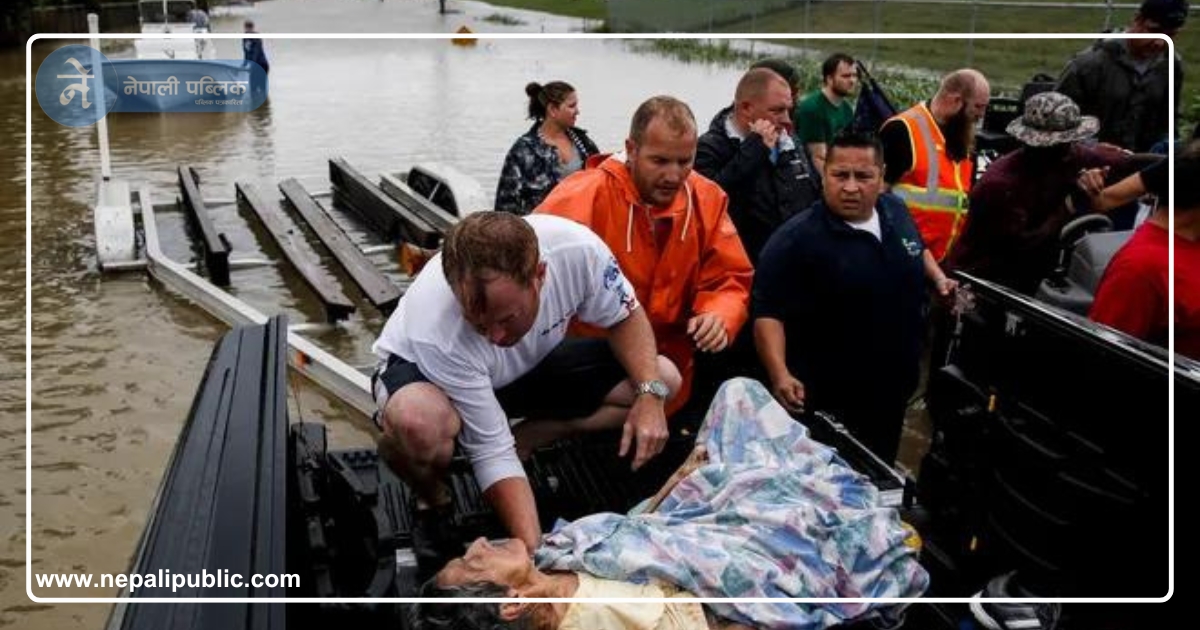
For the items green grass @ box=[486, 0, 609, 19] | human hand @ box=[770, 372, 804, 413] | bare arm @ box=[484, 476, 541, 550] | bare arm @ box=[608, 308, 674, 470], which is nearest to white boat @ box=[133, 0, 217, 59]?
green grass @ box=[486, 0, 609, 19]

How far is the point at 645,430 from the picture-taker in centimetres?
300

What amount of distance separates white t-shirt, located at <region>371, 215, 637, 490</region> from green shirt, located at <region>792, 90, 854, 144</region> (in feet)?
9.88

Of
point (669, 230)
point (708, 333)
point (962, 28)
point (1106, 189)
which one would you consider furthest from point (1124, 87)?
point (962, 28)

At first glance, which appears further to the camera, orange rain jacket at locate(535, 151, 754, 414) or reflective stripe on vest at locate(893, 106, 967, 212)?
reflective stripe on vest at locate(893, 106, 967, 212)

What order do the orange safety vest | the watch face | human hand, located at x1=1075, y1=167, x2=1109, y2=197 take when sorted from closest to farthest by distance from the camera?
the watch face < human hand, located at x1=1075, y1=167, x2=1109, y2=197 < the orange safety vest

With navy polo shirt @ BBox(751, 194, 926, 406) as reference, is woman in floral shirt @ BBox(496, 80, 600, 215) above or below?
above

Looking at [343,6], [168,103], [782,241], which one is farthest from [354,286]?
[168,103]

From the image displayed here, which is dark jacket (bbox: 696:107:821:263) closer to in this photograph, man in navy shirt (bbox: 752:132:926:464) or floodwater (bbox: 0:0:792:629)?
man in navy shirt (bbox: 752:132:926:464)

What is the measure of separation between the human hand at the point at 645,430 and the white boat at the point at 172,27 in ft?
48.1

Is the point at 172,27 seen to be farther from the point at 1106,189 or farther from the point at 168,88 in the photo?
the point at 1106,189

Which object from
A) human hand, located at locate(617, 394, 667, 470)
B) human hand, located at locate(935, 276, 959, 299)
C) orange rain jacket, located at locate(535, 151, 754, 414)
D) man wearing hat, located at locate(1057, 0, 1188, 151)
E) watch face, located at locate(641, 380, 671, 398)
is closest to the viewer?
human hand, located at locate(617, 394, 667, 470)

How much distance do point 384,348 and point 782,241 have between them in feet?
4.33

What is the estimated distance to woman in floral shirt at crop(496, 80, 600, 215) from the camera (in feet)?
16.3

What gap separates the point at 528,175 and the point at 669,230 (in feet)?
5.18
